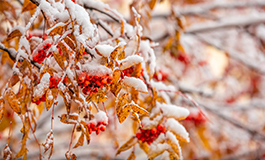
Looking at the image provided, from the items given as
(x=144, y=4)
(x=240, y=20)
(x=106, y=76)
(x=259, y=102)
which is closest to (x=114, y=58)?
(x=106, y=76)

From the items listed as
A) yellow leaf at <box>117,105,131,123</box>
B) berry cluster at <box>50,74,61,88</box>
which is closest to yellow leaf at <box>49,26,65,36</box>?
berry cluster at <box>50,74,61,88</box>

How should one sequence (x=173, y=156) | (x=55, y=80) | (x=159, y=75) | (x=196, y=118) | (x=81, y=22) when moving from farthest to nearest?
(x=196, y=118)
(x=159, y=75)
(x=173, y=156)
(x=55, y=80)
(x=81, y=22)

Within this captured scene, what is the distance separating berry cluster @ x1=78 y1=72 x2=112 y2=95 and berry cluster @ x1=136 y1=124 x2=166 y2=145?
315 millimetres

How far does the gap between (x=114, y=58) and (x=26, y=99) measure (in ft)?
1.01

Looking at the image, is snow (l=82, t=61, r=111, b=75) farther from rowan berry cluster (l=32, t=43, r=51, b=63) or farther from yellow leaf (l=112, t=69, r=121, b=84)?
rowan berry cluster (l=32, t=43, r=51, b=63)

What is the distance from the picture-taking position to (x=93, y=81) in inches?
23.8

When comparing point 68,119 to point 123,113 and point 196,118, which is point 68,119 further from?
point 196,118

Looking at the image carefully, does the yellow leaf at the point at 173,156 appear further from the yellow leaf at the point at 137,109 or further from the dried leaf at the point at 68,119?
the dried leaf at the point at 68,119

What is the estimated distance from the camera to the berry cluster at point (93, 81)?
591 mm

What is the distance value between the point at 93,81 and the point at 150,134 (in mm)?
354

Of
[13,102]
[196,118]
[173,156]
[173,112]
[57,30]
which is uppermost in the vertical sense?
[57,30]

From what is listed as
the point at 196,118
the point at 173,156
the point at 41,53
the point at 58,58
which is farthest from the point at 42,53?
the point at 196,118

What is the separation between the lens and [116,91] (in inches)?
24.8

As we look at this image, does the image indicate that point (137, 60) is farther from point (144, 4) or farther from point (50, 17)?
point (144, 4)
